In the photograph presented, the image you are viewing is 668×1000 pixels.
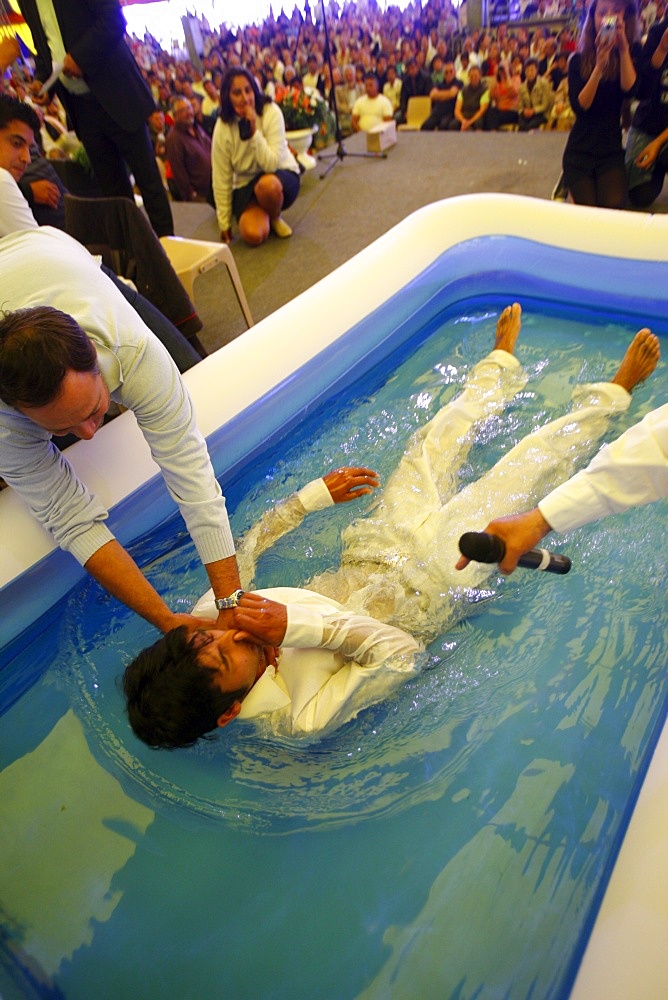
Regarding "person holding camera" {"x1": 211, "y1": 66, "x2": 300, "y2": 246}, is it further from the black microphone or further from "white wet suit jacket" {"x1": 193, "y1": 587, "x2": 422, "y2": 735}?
the black microphone

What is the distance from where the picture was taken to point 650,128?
3236 mm

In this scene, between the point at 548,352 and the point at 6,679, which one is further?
the point at 548,352

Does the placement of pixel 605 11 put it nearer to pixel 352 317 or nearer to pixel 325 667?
pixel 352 317

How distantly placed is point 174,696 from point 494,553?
0.64m

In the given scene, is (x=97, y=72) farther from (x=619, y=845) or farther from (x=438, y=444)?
(x=619, y=845)

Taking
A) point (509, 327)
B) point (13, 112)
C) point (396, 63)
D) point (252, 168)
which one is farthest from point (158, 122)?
point (509, 327)

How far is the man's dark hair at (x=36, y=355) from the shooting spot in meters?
1.09

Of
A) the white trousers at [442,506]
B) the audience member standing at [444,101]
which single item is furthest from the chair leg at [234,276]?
the audience member standing at [444,101]

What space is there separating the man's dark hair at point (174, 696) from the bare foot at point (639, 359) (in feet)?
4.86

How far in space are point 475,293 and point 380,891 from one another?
245cm

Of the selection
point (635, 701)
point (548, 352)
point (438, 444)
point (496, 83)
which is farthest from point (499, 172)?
point (635, 701)

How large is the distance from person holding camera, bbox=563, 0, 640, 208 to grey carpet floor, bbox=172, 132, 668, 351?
706 millimetres

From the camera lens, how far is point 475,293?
113 inches

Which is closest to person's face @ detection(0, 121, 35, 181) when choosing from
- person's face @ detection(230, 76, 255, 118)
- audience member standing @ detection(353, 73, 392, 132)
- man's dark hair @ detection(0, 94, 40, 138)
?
man's dark hair @ detection(0, 94, 40, 138)
